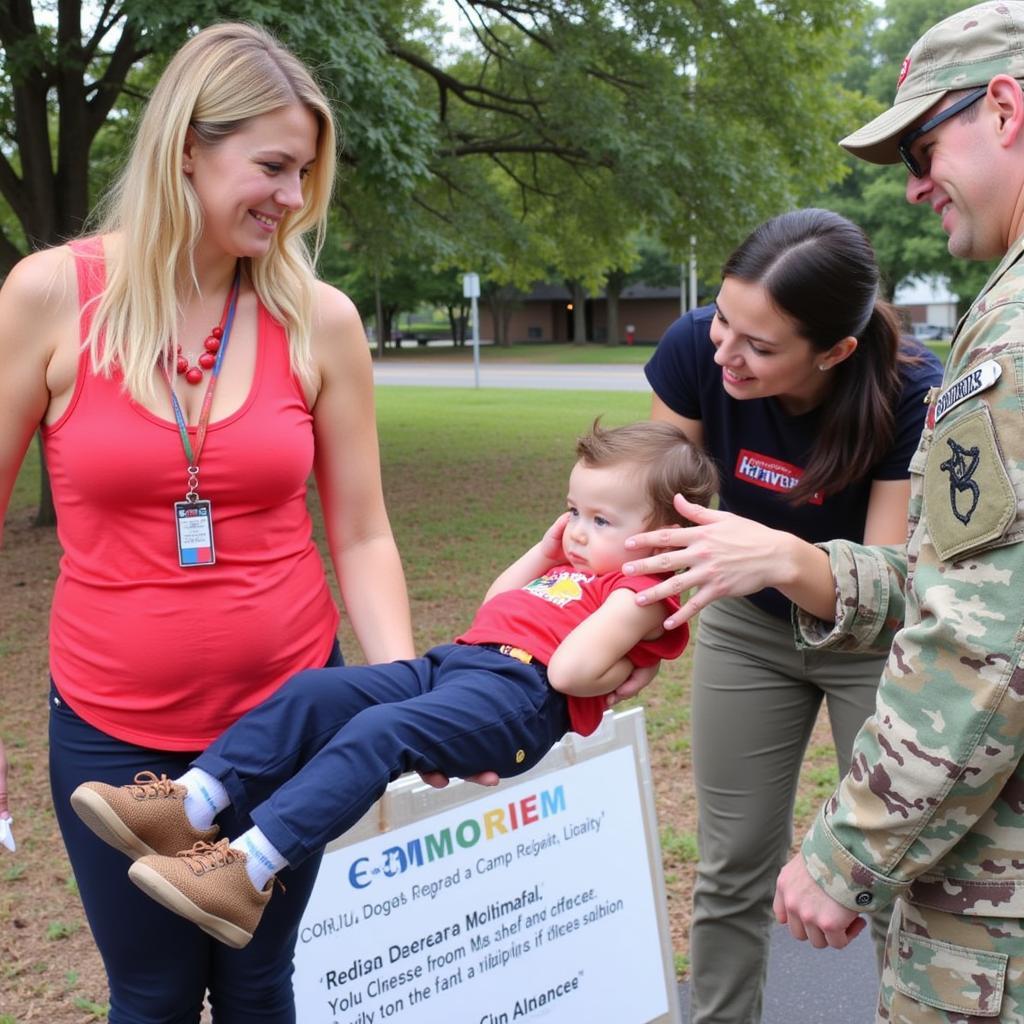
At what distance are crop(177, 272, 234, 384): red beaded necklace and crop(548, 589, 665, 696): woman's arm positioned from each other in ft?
2.84

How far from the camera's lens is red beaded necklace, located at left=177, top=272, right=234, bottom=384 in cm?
211

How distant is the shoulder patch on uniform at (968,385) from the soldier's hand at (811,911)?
0.74 meters

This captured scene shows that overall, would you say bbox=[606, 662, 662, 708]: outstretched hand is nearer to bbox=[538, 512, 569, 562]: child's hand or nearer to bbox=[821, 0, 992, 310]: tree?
bbox=[538, 512, 569, 562]: child's hand

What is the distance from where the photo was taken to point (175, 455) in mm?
2033

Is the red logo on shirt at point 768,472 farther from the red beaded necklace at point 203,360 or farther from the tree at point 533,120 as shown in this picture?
the tree at point 533,120

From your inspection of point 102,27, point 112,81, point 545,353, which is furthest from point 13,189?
point 545,353

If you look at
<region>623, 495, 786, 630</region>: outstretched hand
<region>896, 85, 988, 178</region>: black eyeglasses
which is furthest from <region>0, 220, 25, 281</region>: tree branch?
<region>896, 85, 988, 178</region>: black eyeglasses

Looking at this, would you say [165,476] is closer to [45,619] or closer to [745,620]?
[745,620]

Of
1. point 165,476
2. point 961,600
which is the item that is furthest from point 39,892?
point 961,600

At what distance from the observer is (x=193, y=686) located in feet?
6.85

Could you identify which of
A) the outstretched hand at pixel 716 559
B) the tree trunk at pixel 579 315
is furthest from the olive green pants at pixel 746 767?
the tree trunk at pixel 579 315

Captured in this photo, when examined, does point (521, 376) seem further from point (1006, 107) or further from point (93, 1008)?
point (1006, 107)

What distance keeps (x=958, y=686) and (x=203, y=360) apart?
4.70 feet

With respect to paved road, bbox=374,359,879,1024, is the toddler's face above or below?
above
